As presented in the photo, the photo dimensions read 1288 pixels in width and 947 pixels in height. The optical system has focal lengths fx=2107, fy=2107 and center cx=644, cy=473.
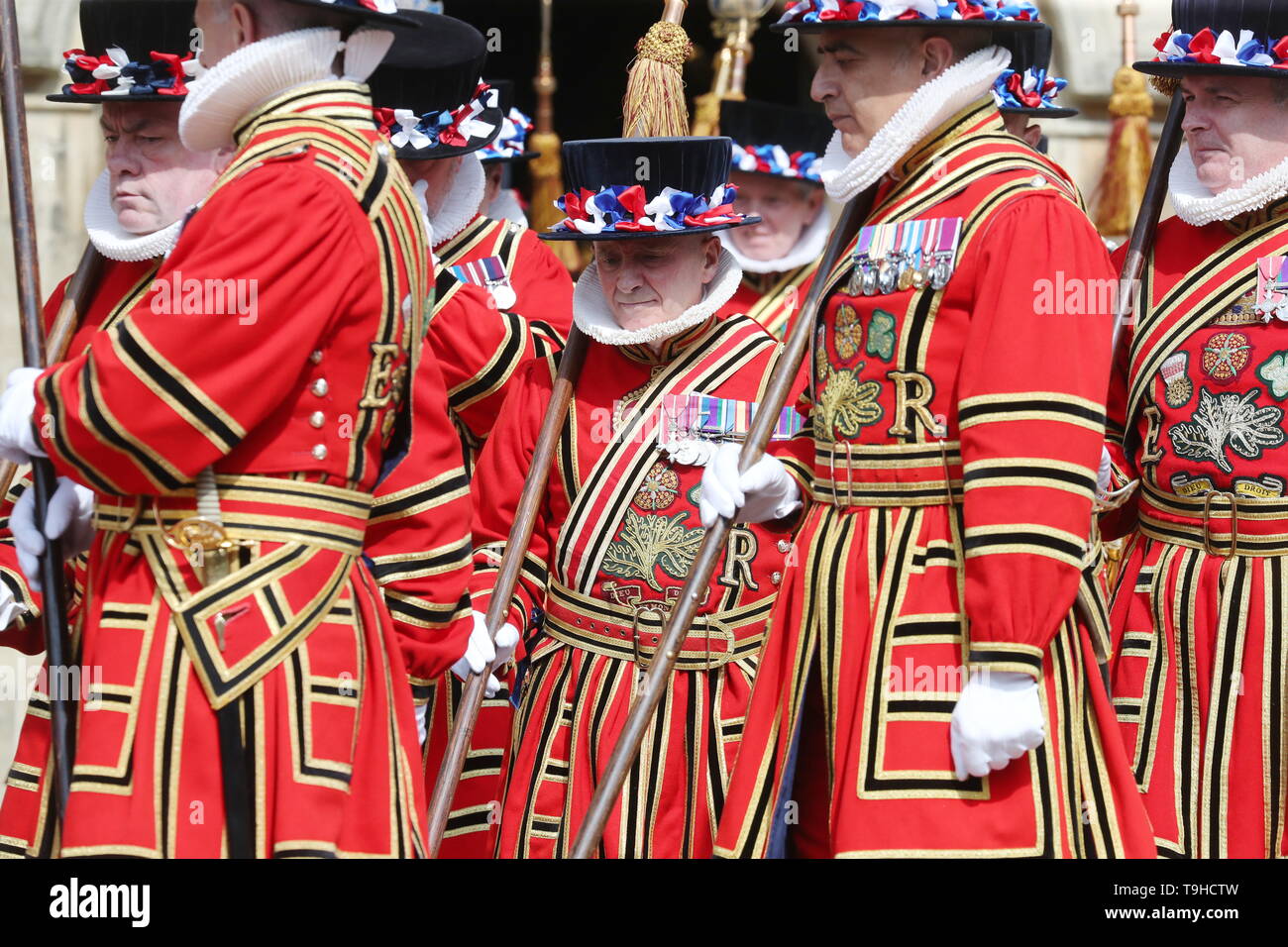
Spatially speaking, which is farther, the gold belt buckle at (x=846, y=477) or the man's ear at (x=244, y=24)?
the gold belt buckle at (x=846, y=477)

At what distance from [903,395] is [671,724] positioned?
3.97ft

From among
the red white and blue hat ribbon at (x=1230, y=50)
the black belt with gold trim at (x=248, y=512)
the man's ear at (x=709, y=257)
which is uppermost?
the red white and blue hat ribbon at (x=1230, y=50)

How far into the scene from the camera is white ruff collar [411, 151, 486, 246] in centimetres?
600

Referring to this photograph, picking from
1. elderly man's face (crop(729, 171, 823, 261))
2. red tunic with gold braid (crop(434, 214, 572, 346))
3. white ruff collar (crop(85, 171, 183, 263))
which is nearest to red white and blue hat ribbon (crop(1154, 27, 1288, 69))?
red tunic with gold braid (crop(434, 214, 572, 346))

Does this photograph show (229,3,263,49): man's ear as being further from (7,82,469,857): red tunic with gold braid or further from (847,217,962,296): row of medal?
(847,217,962,296): row of medal

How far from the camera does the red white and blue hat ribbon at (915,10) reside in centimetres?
411

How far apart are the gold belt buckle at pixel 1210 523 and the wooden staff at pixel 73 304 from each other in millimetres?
2483

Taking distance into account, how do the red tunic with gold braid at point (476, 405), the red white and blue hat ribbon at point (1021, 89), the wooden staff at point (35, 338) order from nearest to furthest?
the wooden staff at point (35, 338)
the red tunic with gold braid at point (476, 405)
the red white and blue hat ribbon at point (1021, 89)

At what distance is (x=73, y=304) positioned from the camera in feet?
14.7

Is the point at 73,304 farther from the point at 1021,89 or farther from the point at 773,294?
the point at 773,294

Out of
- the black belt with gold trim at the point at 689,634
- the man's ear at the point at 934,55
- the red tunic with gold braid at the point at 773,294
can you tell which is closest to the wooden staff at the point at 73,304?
the black belt with gold trim at the point at 689,634

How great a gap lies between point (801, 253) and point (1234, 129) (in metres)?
2.72

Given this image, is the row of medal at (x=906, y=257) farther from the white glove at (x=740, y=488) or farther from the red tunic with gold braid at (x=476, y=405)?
the red tunic with gold braid at (x=476, y=405)

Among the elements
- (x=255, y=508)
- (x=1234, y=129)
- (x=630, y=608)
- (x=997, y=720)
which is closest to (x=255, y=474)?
(x=255, y=508)
